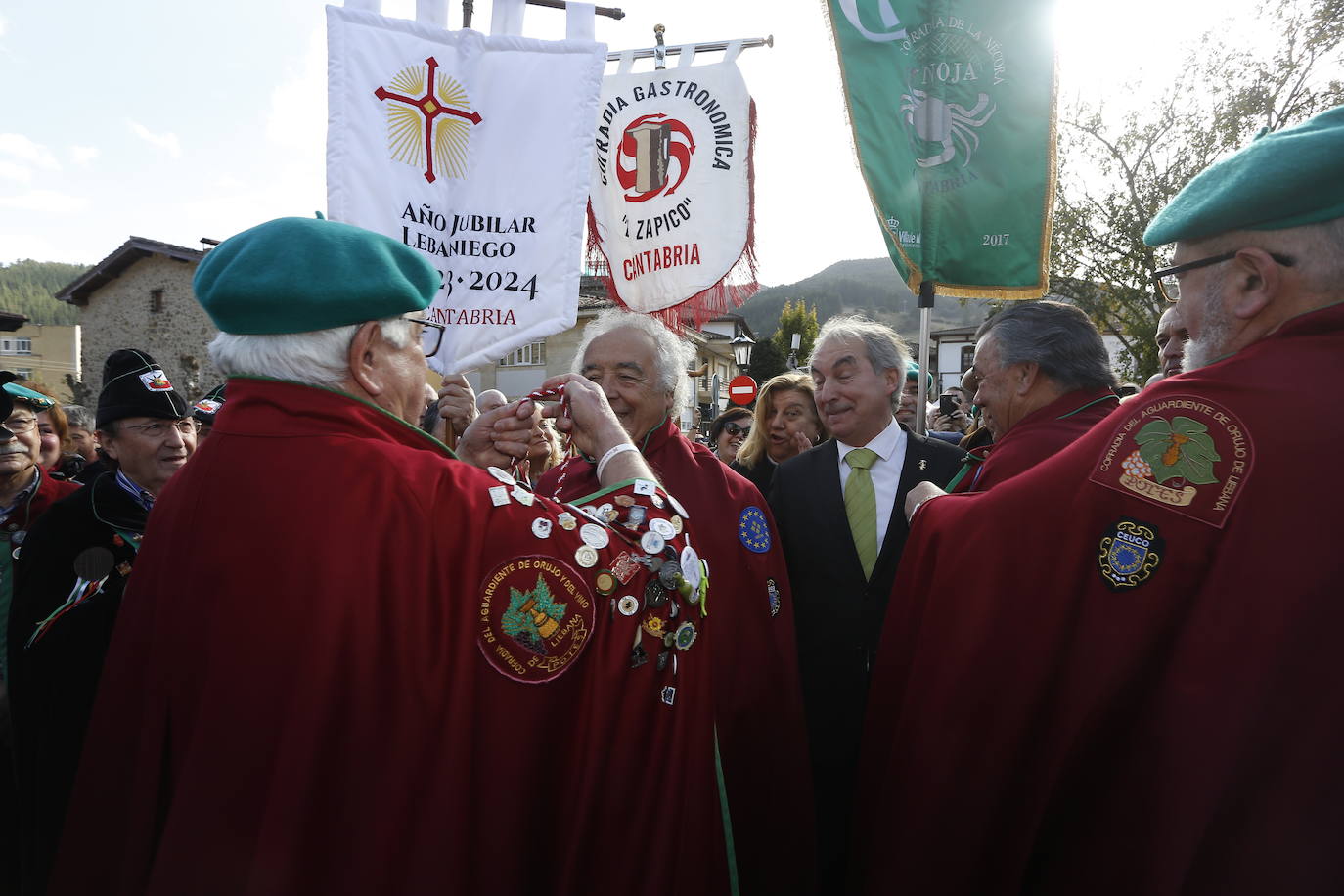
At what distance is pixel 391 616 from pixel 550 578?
0.98 ft

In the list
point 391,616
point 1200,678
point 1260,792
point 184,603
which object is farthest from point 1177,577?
point 184,603

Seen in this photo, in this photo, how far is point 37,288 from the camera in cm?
11538

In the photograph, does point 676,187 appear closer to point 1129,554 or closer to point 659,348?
point 659,348

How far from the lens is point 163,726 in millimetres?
1441

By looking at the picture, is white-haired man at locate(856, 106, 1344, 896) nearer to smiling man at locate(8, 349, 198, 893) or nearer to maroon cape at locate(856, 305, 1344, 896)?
maroon cape at locate(856, 305, 1344, 896)

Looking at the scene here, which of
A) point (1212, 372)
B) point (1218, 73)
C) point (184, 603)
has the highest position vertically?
point (1218, 73)

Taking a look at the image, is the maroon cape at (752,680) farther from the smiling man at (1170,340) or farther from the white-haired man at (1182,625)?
the smiling man at (1170,340)

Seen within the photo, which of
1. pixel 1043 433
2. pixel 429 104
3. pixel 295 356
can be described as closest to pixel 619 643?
pixel 295 356

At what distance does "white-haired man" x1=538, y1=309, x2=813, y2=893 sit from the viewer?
2.77 m

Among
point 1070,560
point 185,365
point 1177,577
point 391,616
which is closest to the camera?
point 391,616

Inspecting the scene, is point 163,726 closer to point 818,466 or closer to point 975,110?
point 818,466

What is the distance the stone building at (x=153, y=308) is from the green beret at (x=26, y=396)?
28418 mm

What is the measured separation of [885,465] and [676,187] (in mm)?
1682

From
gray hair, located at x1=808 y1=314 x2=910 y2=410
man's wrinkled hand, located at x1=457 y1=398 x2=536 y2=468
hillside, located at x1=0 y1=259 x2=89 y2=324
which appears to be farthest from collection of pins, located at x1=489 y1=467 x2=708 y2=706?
hillside, located at x1=0 y1=259 x2=89 y2=324
